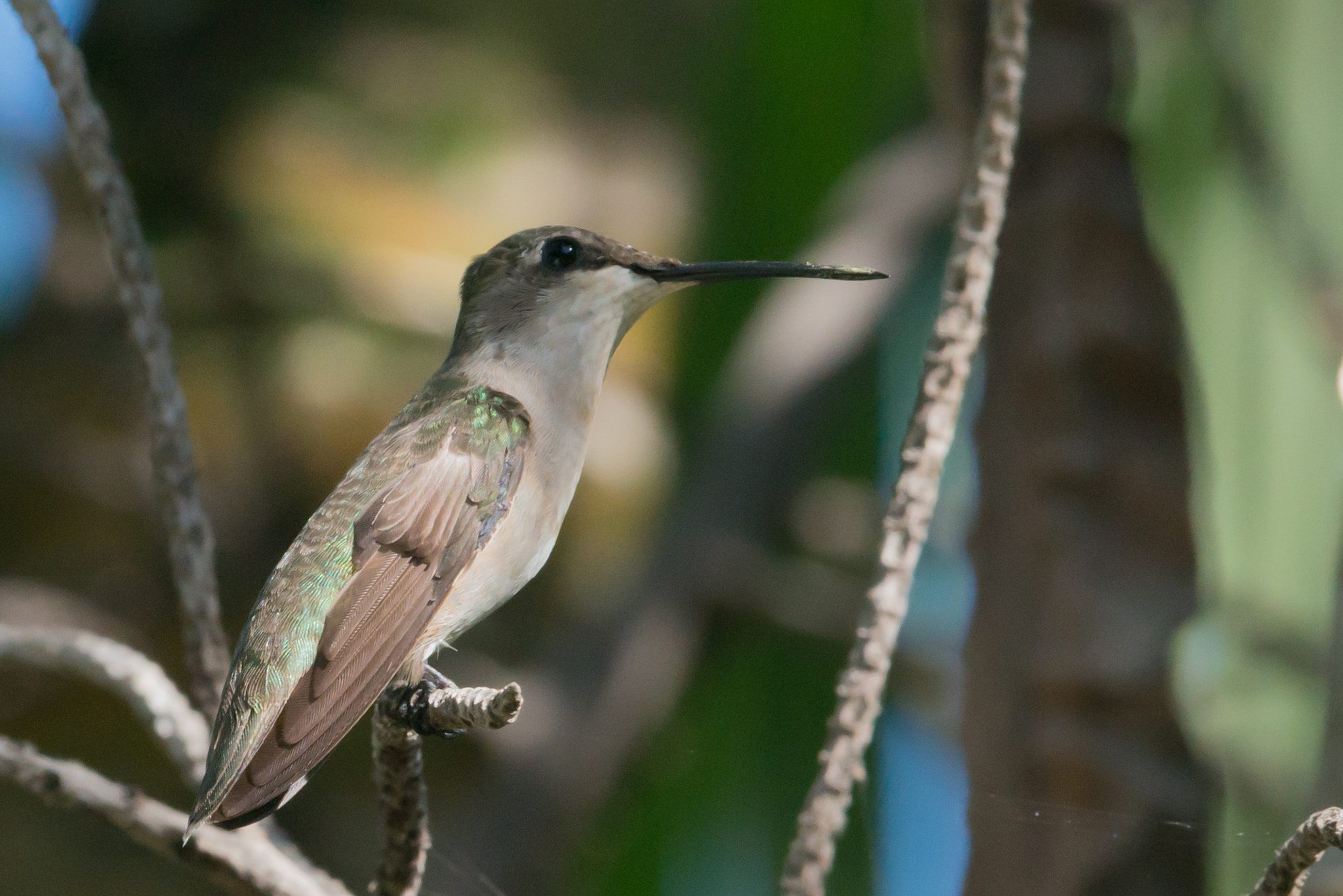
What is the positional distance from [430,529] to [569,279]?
1.59 ft

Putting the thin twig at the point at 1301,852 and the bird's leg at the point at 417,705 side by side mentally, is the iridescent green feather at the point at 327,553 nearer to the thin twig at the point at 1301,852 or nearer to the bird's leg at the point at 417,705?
the bird's leg at the point at 417,705

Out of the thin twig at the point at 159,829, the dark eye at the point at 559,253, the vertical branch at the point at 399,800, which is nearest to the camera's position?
the vertical branch at the point at 399,800

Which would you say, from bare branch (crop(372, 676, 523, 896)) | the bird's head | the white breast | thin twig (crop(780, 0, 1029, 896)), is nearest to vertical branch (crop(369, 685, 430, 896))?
bare branch (crop(372, 676, 523, 896))

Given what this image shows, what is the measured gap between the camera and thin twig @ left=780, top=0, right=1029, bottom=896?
4.17 feet

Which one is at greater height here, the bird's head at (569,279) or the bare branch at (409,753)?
the bird's head at (569,279)

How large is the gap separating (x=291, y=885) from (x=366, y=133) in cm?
A: 423

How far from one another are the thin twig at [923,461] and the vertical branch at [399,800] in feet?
1.37

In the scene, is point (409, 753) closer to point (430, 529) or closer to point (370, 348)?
point (430, 529)

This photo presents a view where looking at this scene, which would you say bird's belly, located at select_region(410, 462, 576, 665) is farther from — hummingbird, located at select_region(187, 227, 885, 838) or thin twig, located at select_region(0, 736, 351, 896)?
thin twig, located at select_region(0, 736, 351, 896)

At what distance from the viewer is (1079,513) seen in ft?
6.77

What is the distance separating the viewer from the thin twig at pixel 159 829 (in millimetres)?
1467

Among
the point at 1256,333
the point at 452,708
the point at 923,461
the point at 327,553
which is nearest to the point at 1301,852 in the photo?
the point at 923,461

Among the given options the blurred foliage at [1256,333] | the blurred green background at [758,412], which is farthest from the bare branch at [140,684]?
the blurred foliage at [1256,333]

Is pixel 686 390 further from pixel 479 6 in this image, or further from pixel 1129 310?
pixel 1129 310
